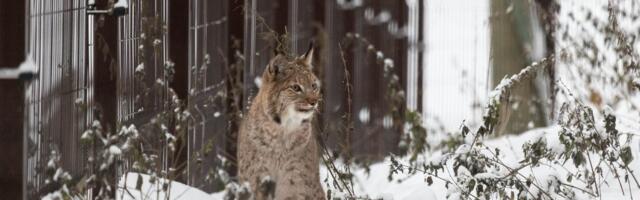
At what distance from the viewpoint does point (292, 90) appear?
7496mm

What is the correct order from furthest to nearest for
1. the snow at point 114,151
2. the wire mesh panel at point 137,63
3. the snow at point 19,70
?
the wire mesh panel at point 137,63 → the snow at point 114,151 → the snow at point 19,70

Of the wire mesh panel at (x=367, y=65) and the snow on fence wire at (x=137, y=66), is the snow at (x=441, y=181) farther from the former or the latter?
the snow on fence wire at (x=137, y=66)

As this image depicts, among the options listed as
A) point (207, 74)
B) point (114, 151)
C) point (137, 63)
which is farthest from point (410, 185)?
point (114, 151)

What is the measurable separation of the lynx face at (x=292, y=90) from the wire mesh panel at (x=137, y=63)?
524 millimetres

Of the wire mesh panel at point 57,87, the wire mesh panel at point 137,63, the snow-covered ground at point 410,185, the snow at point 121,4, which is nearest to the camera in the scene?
the wire mesh panel at point 57,87

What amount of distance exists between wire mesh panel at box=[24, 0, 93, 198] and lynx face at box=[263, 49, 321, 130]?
0.88 metres

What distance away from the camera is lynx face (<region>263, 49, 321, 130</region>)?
7.47 meters

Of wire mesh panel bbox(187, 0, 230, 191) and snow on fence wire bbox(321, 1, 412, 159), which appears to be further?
snow on fence wire bbox(321, 1, 412, 159)

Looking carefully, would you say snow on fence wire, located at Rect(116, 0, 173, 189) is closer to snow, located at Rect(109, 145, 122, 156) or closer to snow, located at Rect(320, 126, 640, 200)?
snow, located at Rect(320, 126, 640, 200)

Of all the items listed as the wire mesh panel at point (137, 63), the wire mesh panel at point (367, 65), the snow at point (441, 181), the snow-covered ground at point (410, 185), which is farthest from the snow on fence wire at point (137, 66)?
the wire mesh panel at point (367, 65)

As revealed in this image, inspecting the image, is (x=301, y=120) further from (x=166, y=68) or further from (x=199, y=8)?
(x=199, y=8)

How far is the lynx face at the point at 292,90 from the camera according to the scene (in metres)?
7.47

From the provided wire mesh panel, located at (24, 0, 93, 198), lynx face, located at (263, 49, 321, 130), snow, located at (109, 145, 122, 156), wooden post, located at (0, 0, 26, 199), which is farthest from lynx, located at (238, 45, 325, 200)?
wooden post, located at (0, 0, 26, 199)

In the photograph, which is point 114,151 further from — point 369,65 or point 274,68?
point 369,65
